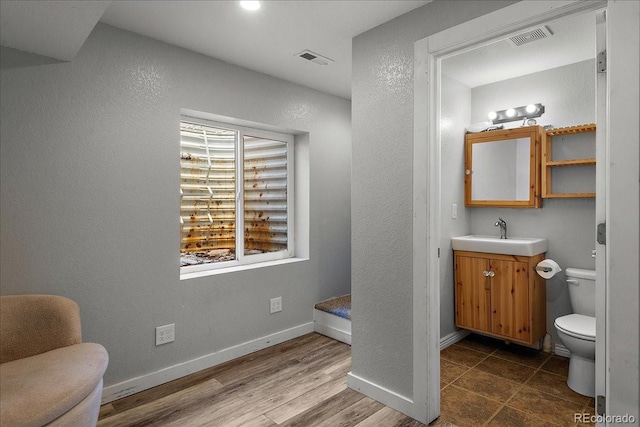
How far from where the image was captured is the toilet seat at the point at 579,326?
232 cm

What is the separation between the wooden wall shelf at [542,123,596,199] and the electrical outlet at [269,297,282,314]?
2.44m

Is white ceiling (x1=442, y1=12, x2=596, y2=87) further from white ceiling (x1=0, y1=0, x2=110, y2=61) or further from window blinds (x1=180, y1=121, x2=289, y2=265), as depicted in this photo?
white ceiling (x1=0, y1=0, x2=110, y2=61)

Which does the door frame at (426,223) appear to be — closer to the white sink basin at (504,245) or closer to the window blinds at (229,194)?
the white sink basin at (504,245)

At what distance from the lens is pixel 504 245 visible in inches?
114

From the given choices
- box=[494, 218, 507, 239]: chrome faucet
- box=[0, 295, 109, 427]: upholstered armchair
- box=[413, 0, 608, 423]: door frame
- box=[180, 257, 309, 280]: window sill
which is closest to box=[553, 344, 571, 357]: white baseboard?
box=[494, 218, 507, 239]: chrome faucet

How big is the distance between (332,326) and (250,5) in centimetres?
265

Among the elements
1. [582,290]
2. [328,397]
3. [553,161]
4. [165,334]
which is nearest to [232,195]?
[165,334]

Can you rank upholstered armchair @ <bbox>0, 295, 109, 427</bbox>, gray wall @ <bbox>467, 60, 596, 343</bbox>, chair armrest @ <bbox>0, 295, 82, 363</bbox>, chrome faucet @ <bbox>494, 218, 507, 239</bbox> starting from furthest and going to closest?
1. chrome faucet @ <bbox>494, 218, 507, 239</bbox>
2. gray wall @ <bbox>467, 60, 596, 343</bbox>
3. chair armrest @ <bbox>0, 295, 82, 363</bbox>
4. upholstered armchair @ <bbox>0, 295, 109, 427</bbox>

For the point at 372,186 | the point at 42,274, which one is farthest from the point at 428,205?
the point at 42,274

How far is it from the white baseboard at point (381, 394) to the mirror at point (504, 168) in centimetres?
197

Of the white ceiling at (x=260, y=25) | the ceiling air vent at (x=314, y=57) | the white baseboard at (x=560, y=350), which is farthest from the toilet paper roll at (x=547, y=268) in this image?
the ceiling air vent at (x=314, y=57)

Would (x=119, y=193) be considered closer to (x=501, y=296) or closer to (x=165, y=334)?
(x=165, y=334)

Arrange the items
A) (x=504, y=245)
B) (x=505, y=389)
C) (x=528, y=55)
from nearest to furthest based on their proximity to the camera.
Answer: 1. (x=505, y=389)
2. (x=528, y=55)
3. (x=504, y=245)

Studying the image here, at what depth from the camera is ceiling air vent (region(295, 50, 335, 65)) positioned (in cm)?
266
